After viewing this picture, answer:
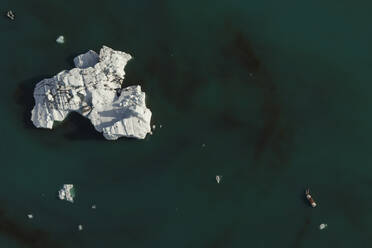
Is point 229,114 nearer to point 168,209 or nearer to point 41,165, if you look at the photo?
point 168,209

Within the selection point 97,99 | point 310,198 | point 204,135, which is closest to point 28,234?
point 97,99

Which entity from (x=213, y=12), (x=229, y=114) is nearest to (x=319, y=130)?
(x=229, y=114)

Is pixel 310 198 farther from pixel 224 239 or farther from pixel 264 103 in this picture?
pixel 264 103

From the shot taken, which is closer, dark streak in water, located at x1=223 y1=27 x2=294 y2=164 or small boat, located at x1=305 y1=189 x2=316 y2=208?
small boat, located at x1=305 y1=189 x2=316 y2=208

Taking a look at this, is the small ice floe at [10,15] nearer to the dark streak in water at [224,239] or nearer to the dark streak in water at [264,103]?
the dark streak in water at [264,103]

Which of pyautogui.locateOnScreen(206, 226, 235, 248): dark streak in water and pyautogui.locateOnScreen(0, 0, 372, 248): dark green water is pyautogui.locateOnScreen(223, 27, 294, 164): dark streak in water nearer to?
pyautogui.locateOnScreen(0, 0, 372, 248): dark green water

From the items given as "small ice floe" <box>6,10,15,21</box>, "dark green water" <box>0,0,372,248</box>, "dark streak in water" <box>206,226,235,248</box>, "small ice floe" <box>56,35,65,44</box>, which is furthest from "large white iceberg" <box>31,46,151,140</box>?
"dark streak in water" <box>206,226,235,248</box>
